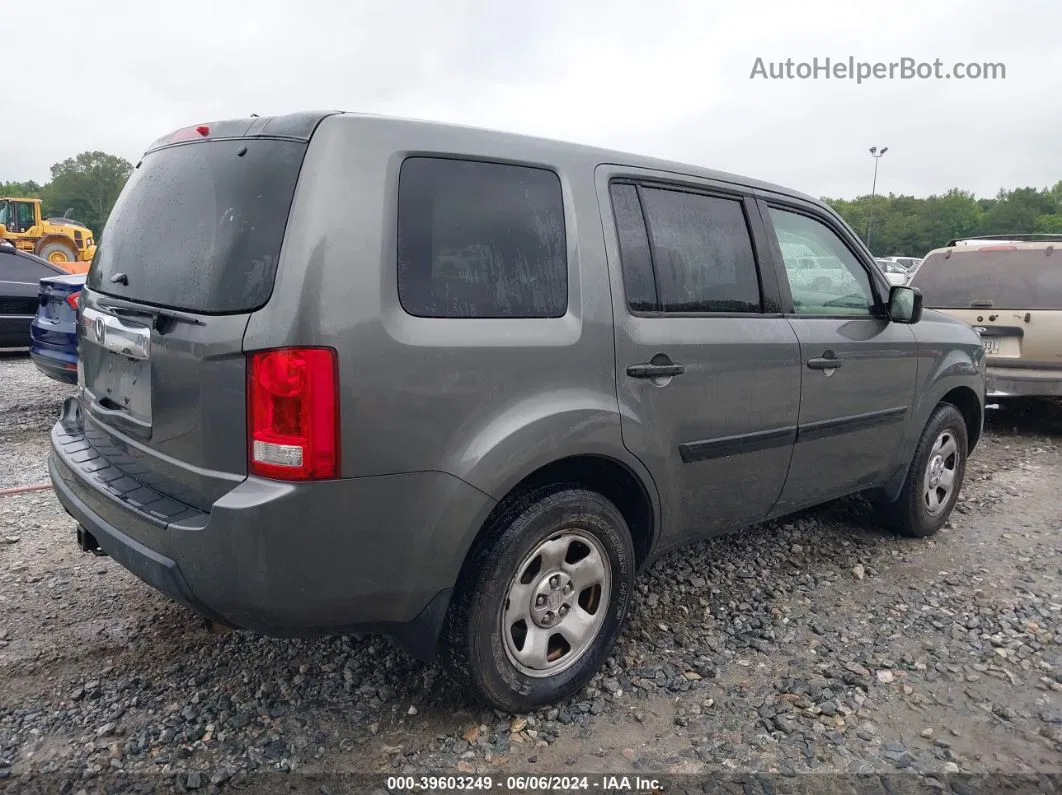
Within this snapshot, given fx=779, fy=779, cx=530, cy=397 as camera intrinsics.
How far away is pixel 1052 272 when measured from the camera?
6.55 m

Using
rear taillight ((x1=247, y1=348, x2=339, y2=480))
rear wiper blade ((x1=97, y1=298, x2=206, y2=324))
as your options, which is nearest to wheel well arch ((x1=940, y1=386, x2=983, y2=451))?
rear taillight ((x1=247, y1=348, x2=339, y2=480))

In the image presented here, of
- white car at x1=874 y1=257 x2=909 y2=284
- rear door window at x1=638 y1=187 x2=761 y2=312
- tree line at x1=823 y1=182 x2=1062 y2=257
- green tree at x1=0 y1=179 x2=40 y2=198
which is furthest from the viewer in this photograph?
green tree at x1=0 y1=179 x2=40 y2=198

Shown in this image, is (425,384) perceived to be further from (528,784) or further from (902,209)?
(902,209)

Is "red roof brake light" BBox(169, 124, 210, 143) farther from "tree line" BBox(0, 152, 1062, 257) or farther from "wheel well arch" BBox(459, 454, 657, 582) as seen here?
"tree line" BBox(0, 152, 1062, 257)

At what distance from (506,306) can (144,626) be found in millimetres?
2009

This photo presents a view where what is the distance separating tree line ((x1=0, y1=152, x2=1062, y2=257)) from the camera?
70438 millimetres

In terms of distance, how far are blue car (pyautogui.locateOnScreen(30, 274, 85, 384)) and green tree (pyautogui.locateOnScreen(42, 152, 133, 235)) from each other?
81.5 m

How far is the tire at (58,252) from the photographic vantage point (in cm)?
2330

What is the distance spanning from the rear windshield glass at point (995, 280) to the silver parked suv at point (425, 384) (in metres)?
4.51

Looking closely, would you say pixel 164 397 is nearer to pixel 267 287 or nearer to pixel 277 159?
pixel 267 287

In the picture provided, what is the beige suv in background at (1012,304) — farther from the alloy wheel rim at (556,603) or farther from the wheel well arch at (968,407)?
the alloy wheel rim at (556,603)

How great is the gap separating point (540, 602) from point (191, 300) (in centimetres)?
143

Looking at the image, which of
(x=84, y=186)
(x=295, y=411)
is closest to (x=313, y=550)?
(x=295, y=411)

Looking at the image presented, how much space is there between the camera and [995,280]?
6.75 metres
